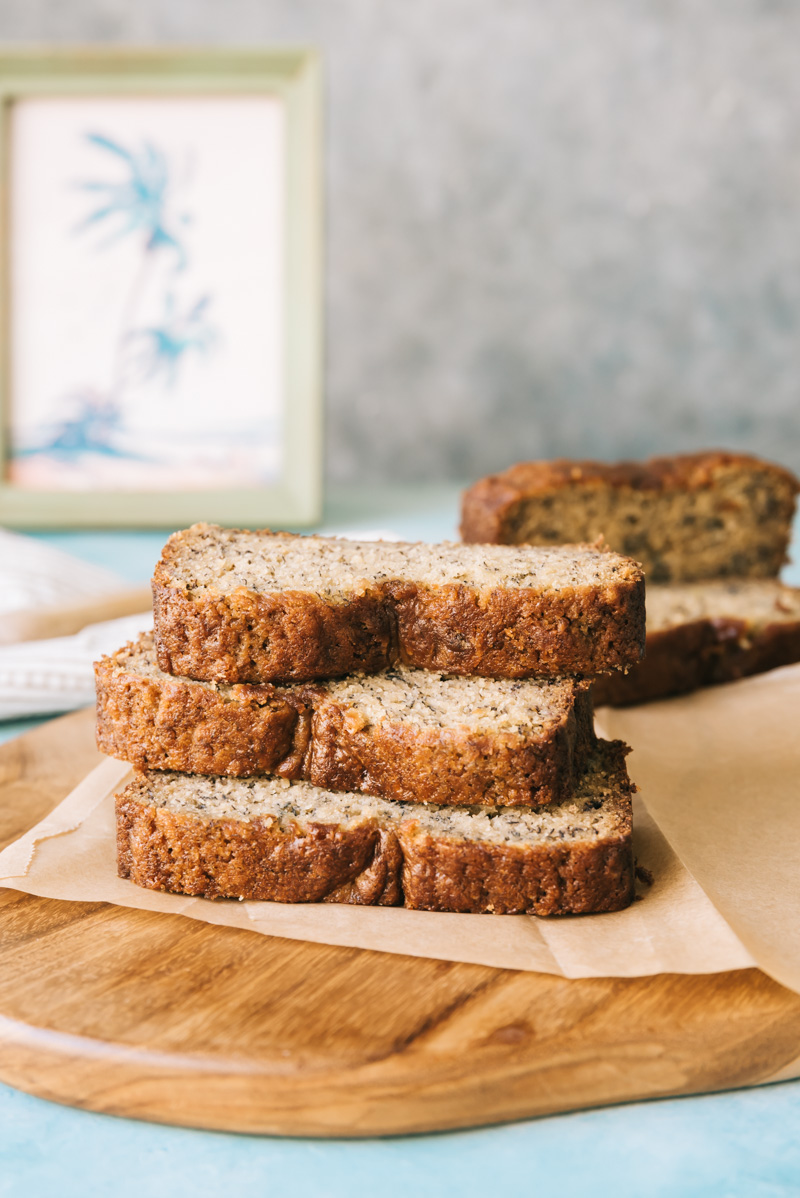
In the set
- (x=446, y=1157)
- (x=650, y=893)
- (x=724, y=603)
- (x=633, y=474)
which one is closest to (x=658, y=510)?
(x=633, y=474)

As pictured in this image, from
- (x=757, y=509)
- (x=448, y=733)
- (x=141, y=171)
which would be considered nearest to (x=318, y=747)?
(x=448, y=733)

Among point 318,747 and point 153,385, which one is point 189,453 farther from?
point 318,747

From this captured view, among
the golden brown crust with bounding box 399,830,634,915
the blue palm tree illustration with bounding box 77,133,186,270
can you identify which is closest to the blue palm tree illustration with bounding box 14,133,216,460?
the blue palm tree illustration with bounding box 77,133,186,270

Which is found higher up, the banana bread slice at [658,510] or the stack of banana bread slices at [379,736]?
the banana bread slice at [658,510]

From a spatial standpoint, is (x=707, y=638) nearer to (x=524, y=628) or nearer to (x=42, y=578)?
(x=524, y=628)

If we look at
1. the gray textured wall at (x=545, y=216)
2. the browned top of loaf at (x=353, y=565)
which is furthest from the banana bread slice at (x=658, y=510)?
the gray textured wall at (x=545, y=216)

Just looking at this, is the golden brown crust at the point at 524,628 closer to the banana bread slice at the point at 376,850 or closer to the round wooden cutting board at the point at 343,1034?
the banana bread slice at the point at 376,850

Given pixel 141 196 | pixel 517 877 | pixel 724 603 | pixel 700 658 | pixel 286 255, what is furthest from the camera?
pixel 141 196
